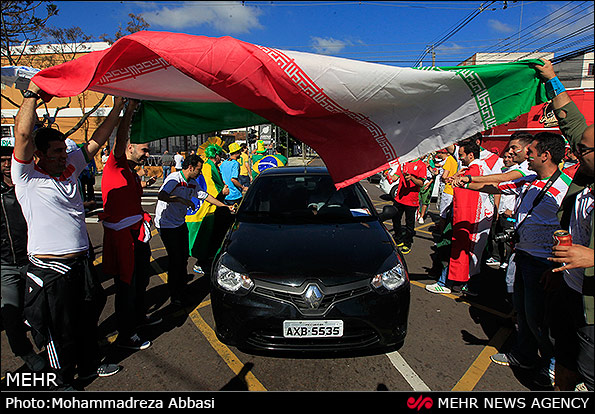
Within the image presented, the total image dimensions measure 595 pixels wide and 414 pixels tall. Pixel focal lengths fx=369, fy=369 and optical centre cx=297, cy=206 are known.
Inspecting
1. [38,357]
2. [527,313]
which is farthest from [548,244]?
[38,357]

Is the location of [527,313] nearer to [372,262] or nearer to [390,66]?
[372,262]

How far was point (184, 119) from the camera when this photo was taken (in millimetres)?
3682

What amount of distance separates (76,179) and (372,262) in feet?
7.75

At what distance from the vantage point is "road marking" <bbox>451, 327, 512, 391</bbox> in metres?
2.87

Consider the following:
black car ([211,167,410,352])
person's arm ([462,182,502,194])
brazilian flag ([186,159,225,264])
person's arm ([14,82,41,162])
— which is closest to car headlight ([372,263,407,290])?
black car ([211,167,410,352])

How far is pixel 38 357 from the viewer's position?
2.83m

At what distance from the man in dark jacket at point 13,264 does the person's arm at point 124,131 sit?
2.43 feet

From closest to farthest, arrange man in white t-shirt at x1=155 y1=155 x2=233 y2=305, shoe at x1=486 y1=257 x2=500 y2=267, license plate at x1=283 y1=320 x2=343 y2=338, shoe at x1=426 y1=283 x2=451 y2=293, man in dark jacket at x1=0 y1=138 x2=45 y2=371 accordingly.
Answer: man in dark jacket at x1=0 y1=138 x2=45 y2=371 < license plate at x1=283 y1=320 x2=343 y2=338 < man in white t-shirt at x1=155 y1=155 x2=233 y2=305 < shoe at x1=426 y1=283 x2=451 y2=293 < shoe at x1=486 y1=257 x2=500 y2=267

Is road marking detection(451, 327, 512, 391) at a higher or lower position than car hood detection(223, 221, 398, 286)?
lower

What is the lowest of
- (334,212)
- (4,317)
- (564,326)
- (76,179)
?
(4,317)
